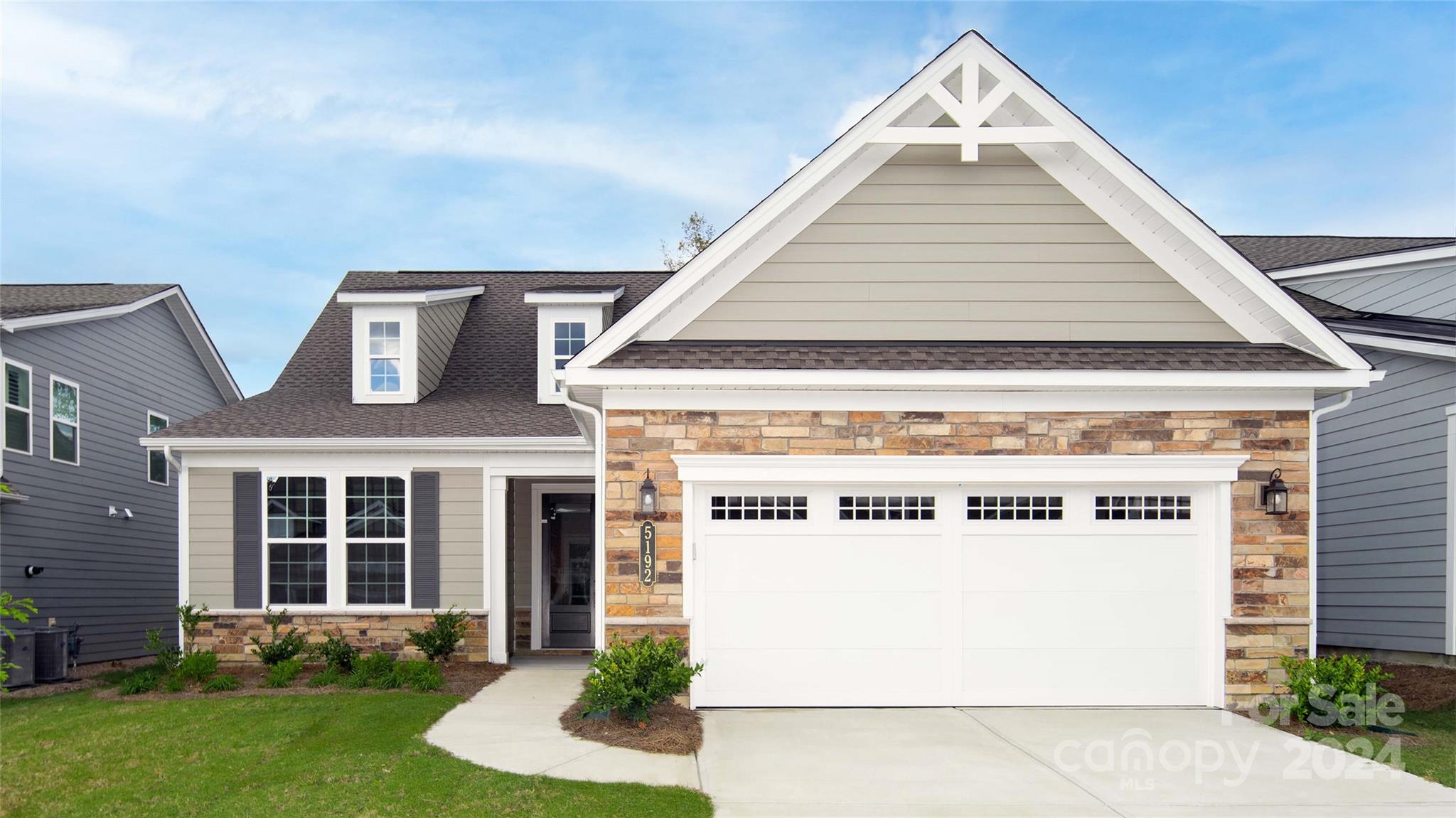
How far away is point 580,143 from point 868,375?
16641 mm

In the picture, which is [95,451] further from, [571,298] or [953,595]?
[953,595]

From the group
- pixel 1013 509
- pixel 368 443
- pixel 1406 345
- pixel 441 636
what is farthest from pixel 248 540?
pixel 1406 345

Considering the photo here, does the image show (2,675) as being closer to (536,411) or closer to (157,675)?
(157,675)

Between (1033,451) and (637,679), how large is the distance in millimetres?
3979

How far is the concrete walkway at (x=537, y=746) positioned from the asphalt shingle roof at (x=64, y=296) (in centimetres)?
864

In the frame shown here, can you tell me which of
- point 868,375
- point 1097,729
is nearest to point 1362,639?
point 1097,729

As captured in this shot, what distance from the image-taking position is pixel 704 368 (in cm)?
892

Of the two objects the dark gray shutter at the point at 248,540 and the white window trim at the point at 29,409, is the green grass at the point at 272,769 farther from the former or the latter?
the white window trim at the point at 29,409

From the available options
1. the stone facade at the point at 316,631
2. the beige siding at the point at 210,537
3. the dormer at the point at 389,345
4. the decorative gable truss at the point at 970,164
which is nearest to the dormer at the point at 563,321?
the dormer at the point at 389,345

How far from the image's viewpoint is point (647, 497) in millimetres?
8875

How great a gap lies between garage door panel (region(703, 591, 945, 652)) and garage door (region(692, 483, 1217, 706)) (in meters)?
0.01

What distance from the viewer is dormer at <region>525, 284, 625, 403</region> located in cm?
1436

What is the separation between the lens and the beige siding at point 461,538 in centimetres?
1272

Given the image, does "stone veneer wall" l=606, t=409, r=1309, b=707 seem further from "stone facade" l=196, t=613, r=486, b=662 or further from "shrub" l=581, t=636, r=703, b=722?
"stone facade" l=196, t=613, r=486, b=662
